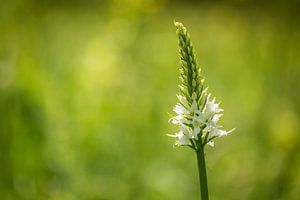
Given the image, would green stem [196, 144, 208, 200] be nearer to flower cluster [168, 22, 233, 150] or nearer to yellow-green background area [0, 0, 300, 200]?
flower cluster [168, 22, 233, 150]

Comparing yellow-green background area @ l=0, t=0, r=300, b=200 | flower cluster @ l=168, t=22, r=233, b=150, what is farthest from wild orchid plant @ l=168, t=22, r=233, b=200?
yellow-green background area @ l=0, t=0, r=300, b=200

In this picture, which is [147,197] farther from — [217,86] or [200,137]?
[217,86]

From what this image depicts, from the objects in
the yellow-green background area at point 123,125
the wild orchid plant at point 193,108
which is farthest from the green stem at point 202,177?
the yellow-green background area at point 123,125

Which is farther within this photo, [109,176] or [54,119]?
[54,119]

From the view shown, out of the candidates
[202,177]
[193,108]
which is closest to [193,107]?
[193,108]

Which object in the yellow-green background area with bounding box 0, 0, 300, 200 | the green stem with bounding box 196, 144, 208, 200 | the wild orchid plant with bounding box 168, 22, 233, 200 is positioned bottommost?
the green stem with bounding box 196, 144, 208, 200

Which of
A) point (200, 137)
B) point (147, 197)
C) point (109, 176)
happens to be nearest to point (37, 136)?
point (109, 176)
